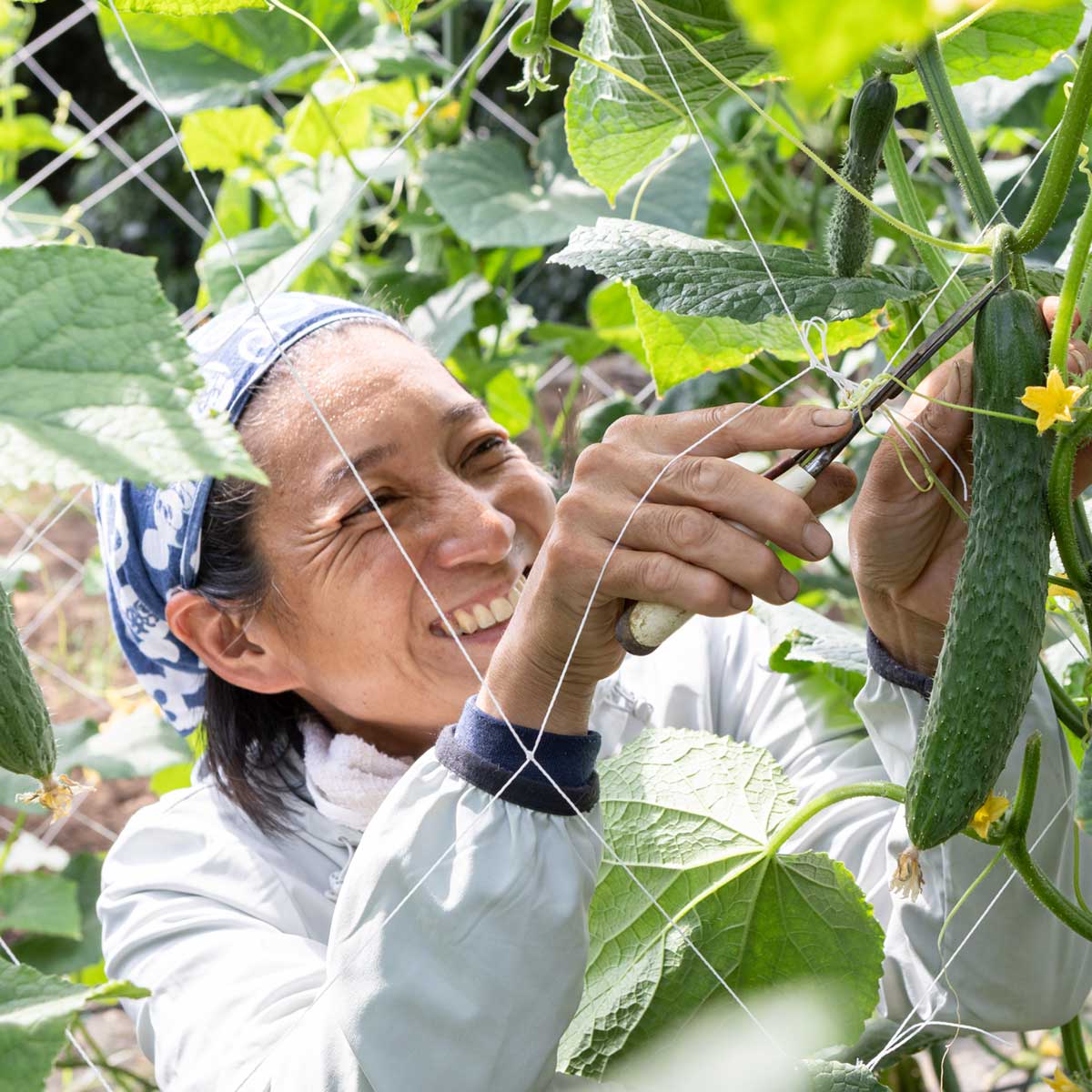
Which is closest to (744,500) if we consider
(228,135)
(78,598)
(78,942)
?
(228,135)

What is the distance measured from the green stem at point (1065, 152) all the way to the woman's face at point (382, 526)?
59 centimetres

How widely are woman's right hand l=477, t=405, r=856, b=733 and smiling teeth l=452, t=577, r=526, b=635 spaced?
32cm

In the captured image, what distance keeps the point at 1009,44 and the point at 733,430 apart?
305mm

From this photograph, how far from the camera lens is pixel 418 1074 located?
77 centimetres

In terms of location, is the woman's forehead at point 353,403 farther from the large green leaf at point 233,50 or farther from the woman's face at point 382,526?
the large green leaf at point 233,50

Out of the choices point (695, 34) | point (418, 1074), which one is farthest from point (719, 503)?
point (418, 1074)

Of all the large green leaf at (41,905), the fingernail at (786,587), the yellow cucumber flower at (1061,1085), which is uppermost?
the fingernail at (786,587)

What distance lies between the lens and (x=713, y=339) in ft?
2.71

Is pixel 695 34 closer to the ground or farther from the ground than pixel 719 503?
farther from the ground

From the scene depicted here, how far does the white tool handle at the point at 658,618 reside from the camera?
62cm

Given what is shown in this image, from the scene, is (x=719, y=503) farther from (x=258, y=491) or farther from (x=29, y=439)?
(x=258, y=491)

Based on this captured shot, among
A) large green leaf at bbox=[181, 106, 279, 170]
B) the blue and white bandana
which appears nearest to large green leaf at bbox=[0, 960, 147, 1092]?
the blue and white bandana

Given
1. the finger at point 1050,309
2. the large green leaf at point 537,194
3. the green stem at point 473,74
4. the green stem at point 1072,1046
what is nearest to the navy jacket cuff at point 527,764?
the finger at point 1050,309

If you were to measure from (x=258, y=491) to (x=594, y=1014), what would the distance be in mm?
529
